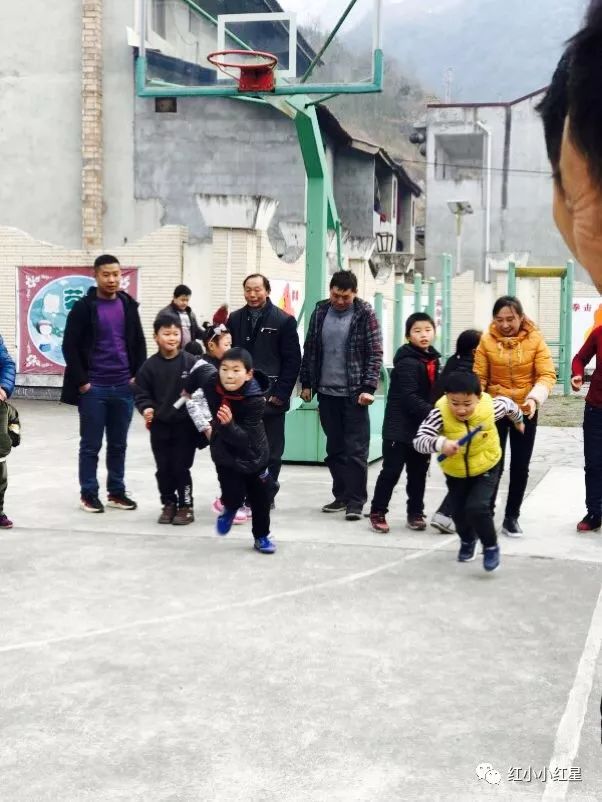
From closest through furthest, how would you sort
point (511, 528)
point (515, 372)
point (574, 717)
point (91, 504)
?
point (574, 717) → point (515, 372) → point (511, 528) → point (91, 504)

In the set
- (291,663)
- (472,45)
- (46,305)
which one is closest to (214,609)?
(291,663)

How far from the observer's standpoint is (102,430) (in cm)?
802

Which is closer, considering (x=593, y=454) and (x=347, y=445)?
(x=593, y=454)

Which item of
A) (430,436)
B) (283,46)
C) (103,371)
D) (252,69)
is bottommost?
(430,436)

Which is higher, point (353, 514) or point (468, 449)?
point (468, 449)

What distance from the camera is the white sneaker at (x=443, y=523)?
24.1 ft

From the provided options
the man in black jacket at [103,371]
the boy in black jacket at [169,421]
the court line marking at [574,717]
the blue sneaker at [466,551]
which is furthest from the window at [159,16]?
the court line marking at [574,717]

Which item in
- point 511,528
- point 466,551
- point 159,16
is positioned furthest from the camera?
point 159,16

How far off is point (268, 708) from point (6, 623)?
5.45ft

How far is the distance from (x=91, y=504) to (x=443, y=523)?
2.51 m

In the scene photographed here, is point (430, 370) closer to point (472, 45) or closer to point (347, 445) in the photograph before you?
point (347, 445)

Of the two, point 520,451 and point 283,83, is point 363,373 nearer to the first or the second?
point 520,451

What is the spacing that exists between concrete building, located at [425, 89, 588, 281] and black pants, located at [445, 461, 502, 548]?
1135 inches

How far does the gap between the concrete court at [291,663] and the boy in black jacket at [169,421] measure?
25cm
